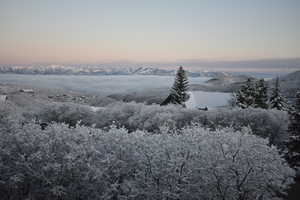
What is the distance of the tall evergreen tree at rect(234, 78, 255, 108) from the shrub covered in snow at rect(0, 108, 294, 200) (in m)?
26.3

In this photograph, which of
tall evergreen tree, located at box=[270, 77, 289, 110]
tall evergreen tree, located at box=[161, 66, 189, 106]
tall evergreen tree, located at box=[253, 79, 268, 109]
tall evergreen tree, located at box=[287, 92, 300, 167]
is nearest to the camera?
tall evergreen tree, located at box=[287, 92, 300, 167]

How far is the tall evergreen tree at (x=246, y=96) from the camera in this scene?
43612mm

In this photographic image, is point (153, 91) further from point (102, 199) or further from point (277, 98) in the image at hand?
point (102, 199)

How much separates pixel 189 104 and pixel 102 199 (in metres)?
41.0

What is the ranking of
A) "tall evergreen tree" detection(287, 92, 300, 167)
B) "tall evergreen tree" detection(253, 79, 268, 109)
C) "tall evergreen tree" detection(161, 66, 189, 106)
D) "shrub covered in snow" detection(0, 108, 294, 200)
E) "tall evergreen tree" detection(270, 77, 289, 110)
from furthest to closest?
"tall evergreen tree" detection(161, 66, 189, 106) → "tall evergreen tree" detection(270, 77, 289, 110) → "tall evergreen tree" detection(253, 79, 268, 109) → "tall evergreen tree" detection(287, 92, 300, 167) → "shrub covered in snow" detection(0, 108, 294, 200)

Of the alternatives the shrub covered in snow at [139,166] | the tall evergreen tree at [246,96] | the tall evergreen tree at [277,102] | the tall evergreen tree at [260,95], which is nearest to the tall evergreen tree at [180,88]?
the tall evergreen tree at [246,96]

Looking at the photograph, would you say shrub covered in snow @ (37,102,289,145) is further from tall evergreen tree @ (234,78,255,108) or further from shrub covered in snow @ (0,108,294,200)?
shrub covered in snow @ (0,108,294,200)

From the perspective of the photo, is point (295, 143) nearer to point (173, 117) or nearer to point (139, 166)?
point (139, 166)

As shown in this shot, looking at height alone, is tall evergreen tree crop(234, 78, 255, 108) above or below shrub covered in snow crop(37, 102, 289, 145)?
above

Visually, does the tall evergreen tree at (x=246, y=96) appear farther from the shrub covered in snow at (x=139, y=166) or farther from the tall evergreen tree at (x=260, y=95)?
the shrub covered in snow at (x=139, y=166)

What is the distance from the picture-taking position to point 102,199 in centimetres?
1778

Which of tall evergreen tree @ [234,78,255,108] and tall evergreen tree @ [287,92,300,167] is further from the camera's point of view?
tall evergreen tree @ [234,78,255,108]

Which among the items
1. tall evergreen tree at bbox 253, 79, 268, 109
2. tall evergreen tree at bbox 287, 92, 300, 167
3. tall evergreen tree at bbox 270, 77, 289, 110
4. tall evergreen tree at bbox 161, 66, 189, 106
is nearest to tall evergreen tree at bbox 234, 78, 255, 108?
tall evergreen tree at bbox 253, 79, 268, 109

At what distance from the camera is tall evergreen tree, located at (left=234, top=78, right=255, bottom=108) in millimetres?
43612
